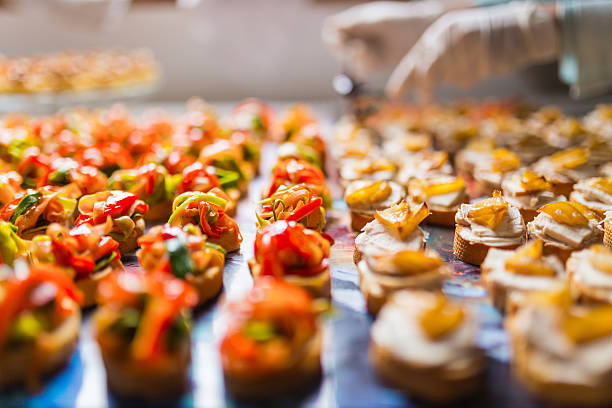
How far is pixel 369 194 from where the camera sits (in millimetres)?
2123

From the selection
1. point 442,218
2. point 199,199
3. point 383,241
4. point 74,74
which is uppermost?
point 74,74

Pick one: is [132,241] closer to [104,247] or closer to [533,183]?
[104,247]

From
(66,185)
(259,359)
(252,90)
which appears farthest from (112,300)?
(252,90)

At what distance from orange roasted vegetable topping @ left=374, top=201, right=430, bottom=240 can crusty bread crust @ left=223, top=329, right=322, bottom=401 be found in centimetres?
58

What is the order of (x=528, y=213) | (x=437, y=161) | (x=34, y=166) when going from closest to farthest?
(x=528, y=213) → (x=34, y=166) → (x=437, y=161)

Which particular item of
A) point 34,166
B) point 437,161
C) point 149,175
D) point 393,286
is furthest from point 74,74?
point 393,286

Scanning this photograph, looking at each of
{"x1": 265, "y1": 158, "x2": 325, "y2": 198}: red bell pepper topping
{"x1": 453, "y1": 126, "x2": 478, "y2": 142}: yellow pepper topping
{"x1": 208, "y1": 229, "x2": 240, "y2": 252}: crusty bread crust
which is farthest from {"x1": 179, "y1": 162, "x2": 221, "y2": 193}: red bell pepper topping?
{"x1": 453, "y1": 126, "x2": 478, "y2": 142}: yellow pepper topping

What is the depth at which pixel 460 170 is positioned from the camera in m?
2.92

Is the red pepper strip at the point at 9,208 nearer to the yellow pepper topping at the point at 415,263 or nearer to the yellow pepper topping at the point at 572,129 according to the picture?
the yellow pepper topping at the point at 415,263

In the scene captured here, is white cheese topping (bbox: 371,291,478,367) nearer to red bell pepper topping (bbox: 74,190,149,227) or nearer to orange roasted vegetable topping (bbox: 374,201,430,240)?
orange roasted vegetable topping (bbox: 374,201,430,240)

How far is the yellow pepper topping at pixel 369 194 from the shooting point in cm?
212

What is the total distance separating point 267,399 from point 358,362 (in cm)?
24

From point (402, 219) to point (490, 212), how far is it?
0.32 meters

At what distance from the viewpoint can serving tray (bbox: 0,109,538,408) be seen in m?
1.18
